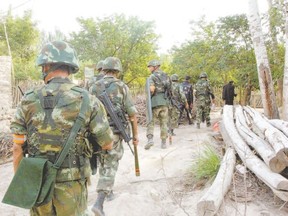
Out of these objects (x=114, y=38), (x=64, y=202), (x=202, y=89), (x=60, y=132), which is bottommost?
(x=64, y=202)

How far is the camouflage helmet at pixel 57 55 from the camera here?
225cm

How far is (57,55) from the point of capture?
2258 mm

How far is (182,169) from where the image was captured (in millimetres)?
5105

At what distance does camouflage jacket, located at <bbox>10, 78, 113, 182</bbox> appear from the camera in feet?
7.01

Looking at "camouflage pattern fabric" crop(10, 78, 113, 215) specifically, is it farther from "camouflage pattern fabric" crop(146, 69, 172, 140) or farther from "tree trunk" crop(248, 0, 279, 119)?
"tree trunk" crop(248, 0, 279, 119)

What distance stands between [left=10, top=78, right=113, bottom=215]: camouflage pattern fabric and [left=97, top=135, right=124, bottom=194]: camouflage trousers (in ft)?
3.96

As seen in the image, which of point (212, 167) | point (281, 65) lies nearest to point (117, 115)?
point (212, 167)

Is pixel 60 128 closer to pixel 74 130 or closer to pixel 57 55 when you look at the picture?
pixel 74 130

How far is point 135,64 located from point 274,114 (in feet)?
33.6

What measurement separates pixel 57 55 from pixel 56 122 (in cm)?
50

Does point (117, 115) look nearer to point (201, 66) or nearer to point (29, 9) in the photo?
point (201, 66)

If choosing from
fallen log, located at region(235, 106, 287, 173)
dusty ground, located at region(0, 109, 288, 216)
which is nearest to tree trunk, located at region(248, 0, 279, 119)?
fallen log, located at region(235, 106, 287, 173)

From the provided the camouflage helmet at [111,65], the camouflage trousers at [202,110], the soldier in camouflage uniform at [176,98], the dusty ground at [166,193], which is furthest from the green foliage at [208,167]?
the camouflage trousers at [202,110]

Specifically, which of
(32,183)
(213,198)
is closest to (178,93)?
(213,198)
